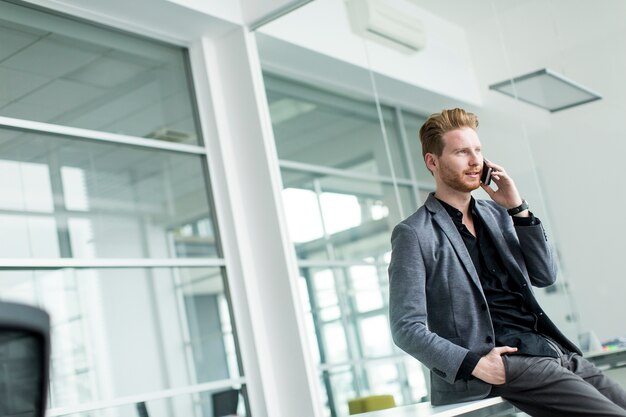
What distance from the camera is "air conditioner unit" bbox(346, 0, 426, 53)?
503cm

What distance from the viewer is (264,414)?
5.52 metres

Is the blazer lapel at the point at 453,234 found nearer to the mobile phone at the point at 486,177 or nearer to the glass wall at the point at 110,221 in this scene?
the mobile phone at the point at 486,177

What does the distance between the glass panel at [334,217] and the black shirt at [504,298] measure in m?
2.27

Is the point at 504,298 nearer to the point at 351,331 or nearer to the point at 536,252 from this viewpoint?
the point at 536,252

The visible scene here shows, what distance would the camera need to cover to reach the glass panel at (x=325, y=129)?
17.6 feet

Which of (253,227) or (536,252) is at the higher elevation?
(253,227)

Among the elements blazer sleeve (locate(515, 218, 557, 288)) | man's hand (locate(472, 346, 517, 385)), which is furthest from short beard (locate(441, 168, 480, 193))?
man's hand (locate(472, 346, 517, 385))

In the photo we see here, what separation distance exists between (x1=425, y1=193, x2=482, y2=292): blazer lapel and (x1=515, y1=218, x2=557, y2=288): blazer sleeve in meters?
0.20

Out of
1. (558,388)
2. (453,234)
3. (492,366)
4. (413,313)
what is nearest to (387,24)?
(453,234)

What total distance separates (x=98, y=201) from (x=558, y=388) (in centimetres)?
301

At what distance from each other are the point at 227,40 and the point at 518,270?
3458 mm

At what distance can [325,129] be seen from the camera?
5.75 meters

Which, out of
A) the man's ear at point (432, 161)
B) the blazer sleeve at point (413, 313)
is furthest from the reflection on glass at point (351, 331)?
the blazer sleeve at point (413, 313)

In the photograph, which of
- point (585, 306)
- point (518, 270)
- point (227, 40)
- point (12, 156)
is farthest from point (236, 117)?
point (518, 270)
